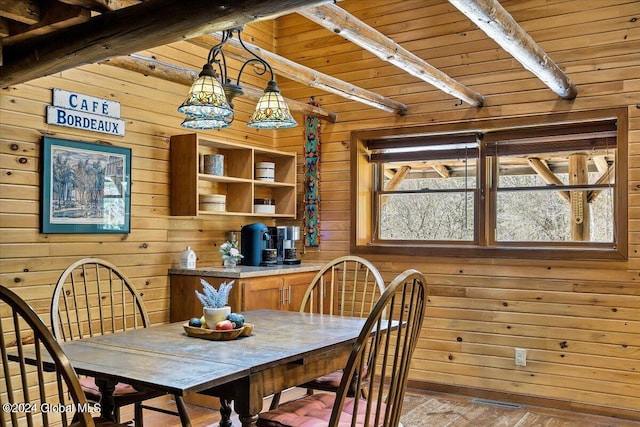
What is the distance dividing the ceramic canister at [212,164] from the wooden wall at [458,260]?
28 centimetres

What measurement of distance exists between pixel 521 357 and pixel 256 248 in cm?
203

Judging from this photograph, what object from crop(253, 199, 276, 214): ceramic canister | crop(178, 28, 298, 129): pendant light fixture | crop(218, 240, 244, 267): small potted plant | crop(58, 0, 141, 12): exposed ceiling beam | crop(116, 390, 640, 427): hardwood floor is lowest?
crop(116, 390, 640, 427): hardwood floor

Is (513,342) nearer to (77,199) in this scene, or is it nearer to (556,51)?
(556,51)

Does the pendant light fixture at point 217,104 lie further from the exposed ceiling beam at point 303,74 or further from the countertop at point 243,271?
the countertop at point 243,271

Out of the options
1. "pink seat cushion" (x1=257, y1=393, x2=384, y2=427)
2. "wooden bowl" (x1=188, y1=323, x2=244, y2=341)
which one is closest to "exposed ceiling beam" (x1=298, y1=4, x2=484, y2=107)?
"wooden bowl" (x1=188, y1=323, x2=244, y2=341)

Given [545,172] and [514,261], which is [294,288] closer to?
[514,261]

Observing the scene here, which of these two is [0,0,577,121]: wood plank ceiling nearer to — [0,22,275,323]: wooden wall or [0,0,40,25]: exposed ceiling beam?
[0,0,40,25]: exposed ceiling beam

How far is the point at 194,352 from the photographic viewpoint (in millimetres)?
2160

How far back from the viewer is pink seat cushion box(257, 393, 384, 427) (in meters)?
2.21

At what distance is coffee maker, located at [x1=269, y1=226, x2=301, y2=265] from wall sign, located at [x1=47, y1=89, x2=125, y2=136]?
1467 mm

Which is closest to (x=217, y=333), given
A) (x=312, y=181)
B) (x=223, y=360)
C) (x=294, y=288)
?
(x=223, y=360)

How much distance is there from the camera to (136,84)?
400cm

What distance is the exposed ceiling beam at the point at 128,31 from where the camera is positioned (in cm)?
213

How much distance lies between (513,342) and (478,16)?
251 cm
